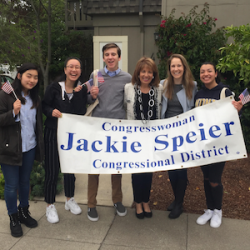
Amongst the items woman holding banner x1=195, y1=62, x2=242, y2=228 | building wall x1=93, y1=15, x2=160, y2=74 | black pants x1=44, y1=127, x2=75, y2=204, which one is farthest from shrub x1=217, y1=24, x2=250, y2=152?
black pants x1=44, y1=127, x2=75, y2=204

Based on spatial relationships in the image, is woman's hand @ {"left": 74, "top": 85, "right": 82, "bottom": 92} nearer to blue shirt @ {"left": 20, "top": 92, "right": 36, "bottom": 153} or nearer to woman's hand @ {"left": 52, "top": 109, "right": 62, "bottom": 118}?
woman's hand @ {"left": 52, "top": 109, "right": 62, "bottom": 118}

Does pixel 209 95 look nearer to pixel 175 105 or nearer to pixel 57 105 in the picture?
pixel 175 105

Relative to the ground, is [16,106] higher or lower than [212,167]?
higher

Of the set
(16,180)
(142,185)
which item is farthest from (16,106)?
(142,185)

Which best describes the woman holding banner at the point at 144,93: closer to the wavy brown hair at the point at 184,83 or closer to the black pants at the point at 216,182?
the wavy brown hair at the point at 184,83

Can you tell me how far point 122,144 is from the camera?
132 inches

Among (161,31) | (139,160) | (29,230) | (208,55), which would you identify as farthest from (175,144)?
(161,31)

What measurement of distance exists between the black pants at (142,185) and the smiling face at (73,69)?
139 centimetres

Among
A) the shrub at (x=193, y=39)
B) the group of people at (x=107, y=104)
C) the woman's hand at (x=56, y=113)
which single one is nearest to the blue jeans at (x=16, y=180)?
the group of people at (x=107, y=104)

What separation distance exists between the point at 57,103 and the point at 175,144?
1445 millimetres

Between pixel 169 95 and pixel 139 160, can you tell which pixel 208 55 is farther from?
pixel 139 160

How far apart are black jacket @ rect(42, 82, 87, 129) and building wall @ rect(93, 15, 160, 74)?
18.2 ft

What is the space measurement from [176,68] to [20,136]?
188 cm

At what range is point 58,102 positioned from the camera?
3342mm
